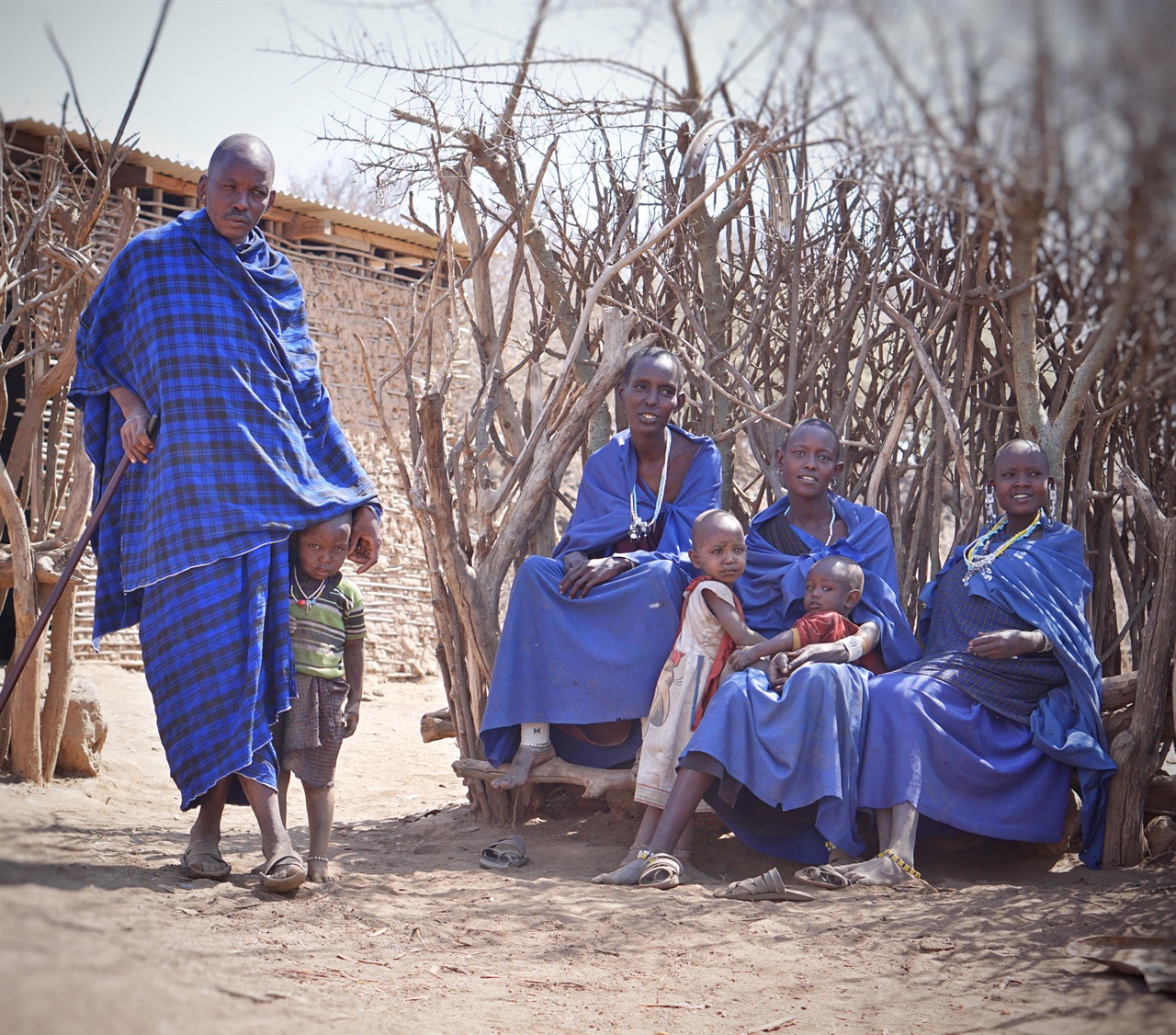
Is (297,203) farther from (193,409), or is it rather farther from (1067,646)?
(1067,646)

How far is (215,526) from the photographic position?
334 centimetres

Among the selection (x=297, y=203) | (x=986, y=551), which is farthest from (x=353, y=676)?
(x=297, y=203)

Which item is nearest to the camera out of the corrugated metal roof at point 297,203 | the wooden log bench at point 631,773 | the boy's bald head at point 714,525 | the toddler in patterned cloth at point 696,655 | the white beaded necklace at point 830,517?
the toddler in patterned cloth at point 696,655

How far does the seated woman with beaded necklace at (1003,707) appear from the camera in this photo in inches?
146

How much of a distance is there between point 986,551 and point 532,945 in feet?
7.30

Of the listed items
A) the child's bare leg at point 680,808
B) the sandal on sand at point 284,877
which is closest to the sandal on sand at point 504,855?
the child's bare leg at point 680,808

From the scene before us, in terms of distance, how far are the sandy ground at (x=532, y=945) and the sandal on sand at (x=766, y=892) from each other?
0.19ft

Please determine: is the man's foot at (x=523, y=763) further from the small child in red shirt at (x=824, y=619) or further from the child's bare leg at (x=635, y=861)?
the small child in red shirt at (x=824, y=619)

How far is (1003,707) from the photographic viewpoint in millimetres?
3883

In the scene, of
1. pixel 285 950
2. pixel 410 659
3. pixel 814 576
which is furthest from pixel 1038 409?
pixel 410 659

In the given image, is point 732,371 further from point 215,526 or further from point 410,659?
point 410,659

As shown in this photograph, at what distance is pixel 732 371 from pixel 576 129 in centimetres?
128

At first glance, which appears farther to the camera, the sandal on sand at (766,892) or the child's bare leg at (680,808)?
the child's bare leg at (680,808)

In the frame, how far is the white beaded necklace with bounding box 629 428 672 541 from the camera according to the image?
451 cm
